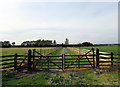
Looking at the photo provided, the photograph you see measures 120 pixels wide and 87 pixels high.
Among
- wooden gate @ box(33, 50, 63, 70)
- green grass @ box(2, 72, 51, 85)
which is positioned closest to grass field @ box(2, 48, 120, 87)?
green grass @ box(2, 72, 51, 85)

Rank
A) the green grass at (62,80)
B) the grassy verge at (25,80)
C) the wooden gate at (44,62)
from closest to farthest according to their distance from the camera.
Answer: the green grass at (62,80)
the grassy verge at (25,80)
the wooden gate at (44,62)

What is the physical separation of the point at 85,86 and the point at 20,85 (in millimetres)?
3984

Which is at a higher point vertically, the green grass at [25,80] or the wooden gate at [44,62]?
the wooden gate at [44,62]

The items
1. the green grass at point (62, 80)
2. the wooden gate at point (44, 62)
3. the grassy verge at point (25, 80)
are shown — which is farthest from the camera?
the wooden gate at point (44, 62)

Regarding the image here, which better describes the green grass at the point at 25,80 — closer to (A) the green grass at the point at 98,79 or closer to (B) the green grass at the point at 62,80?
(B) the green grass at the point at 62,80

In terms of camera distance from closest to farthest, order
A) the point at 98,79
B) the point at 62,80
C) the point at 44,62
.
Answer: the point at 62,80
the point at 98,79
the point at 44,62

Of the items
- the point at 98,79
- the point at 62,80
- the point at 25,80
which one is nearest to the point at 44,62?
the point at 25,80

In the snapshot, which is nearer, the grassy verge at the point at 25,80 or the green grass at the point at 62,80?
the green grass at the point at 62,80

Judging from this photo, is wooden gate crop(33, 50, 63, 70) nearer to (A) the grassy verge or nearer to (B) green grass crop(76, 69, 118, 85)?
(A) the grassy verge

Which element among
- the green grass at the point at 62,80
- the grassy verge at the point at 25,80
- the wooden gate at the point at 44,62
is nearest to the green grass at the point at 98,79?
the green grass at the point at 62,80

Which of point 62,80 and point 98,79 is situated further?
point 98,79

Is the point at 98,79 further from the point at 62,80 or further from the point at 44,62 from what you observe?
the point at 44,62

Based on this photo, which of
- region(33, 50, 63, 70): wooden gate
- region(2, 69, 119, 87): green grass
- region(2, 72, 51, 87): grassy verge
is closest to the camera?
region(2, 69, 119, 87): green grass

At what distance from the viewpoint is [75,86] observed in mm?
4684
